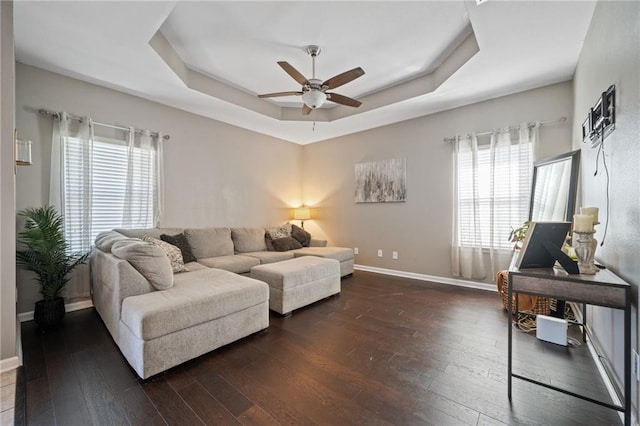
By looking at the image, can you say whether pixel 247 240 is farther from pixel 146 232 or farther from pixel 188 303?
pixel 188 303

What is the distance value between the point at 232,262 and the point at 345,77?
2661 millimetres

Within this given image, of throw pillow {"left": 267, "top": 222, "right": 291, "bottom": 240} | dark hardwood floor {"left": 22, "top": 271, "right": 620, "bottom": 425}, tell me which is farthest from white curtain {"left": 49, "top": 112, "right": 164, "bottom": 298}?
throw pillow {"left": 267, "top": 222, "right": 291, "bottom": 240}

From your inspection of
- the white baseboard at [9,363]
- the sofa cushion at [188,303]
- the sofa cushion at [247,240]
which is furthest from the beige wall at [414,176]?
the white baseboard at [9,363]

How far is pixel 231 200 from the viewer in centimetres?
472

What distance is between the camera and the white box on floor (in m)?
2.20

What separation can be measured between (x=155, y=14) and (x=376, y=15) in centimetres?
190

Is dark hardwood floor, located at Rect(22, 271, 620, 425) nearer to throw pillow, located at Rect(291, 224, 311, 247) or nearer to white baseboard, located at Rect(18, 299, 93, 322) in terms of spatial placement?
white baseboard, located at Rect(18, 299, 93, 322)

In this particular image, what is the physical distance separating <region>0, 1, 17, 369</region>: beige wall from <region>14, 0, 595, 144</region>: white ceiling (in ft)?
1.21

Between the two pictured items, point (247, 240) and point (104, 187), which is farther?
point (247, 240)

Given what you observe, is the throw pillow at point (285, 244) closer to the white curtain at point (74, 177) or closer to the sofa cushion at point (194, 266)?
the sofa cushion at point (194, 266)

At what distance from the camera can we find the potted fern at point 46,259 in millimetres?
2545

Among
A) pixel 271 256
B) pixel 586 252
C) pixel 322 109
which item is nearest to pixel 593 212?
pixel 586 252

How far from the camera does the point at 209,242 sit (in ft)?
12.6

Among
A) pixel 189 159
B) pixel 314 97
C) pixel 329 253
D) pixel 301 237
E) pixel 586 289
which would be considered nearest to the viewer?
pixel 586 289
